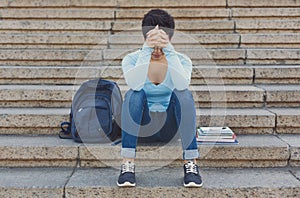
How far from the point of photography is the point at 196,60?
3920 mm

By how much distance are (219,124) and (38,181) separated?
1.47 m

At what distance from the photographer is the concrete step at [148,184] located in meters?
2.20

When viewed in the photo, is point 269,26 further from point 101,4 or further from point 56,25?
point 56,25

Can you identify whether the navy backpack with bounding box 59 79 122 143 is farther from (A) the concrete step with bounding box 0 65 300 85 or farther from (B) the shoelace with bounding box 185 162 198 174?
(A) the concrete step with bounding box 0 65 300 85

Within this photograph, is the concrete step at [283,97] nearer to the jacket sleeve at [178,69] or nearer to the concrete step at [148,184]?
the concrete step at [148,184]

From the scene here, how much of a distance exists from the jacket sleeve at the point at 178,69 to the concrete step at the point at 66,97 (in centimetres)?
78

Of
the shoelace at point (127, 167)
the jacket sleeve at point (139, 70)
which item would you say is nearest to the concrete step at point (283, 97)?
the jacket sleeve at point (139, 70)

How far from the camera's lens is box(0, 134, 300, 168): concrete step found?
8.29 ft

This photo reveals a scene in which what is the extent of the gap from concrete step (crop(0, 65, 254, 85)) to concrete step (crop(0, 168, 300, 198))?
51.5 inches

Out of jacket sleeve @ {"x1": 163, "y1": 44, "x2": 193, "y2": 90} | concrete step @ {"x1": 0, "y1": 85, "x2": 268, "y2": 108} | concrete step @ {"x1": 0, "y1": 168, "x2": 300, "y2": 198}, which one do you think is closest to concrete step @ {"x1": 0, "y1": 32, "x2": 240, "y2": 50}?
concrete step @ {"x1": 0, "y1": 85, "x2": 268, "y2": 108}

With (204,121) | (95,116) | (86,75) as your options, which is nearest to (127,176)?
(95,116)

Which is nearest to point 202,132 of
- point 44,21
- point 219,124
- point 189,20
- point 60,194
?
point 219,124

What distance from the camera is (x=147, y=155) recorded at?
2527mm

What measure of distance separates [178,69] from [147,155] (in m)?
0.69
